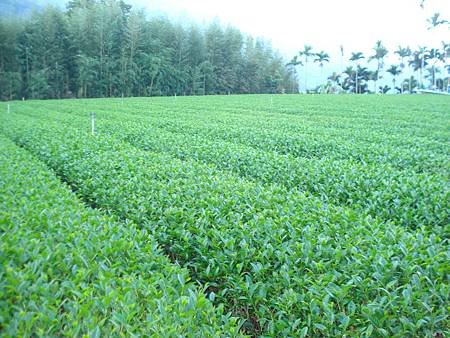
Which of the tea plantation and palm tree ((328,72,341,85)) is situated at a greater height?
palm tree ((328,72,341,85))

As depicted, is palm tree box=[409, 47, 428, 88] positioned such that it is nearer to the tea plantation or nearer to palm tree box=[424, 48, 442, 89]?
palm tree box=[424, 48, 442, 89]

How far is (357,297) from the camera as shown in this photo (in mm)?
2816

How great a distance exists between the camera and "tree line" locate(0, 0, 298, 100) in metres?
39.1

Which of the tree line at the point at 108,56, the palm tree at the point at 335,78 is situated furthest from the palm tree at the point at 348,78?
the tree line at the point at 108,56

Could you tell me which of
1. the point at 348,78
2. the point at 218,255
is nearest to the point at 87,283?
the point at 218,255

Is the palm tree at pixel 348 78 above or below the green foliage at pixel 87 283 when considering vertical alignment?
above

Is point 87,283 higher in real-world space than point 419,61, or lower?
lower

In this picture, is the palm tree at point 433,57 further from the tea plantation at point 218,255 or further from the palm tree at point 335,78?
the tea plantation at point 218,255

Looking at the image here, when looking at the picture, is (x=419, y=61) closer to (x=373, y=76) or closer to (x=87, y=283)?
(x=373, y=76)

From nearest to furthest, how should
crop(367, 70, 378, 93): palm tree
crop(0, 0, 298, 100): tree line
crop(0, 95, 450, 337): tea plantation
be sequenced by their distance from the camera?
1. crop(0, 95, 450, 337): tea plantation
2. crop(0, 0, 298, 100): tree line
3. crop(367, 70, 378, 93): palm tree

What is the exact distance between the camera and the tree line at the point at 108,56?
→ 39125mm

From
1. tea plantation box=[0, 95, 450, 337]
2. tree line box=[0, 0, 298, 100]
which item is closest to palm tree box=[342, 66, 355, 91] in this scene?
tree line box=[0, 0, 298, 100]

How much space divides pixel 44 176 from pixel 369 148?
676cm

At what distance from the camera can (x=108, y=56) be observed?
42.2m
